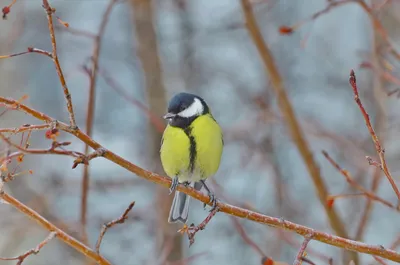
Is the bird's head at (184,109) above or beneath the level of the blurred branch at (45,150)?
above

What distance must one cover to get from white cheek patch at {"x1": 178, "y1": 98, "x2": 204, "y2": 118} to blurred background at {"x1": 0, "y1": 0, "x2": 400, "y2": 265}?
0.58 metres

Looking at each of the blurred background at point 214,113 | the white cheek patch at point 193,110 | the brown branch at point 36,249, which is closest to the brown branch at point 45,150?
the brown branch at point 36,249

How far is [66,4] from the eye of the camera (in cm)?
716

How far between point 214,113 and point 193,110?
3.24 meters

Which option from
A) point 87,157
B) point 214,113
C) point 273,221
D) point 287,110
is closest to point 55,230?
point 87,157

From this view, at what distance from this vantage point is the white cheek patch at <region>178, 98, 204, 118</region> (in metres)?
2.52

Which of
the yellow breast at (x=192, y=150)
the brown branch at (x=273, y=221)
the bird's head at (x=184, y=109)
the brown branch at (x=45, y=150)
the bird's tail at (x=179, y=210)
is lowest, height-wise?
the brown branch at (x=45, y=150)

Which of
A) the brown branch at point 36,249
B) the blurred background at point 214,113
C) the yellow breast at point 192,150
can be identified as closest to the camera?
the brown branch at point 36,249

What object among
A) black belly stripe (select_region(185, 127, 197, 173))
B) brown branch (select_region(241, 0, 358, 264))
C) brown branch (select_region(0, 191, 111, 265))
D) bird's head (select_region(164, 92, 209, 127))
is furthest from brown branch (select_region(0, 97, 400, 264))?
brown branch (select_region(241, 0, 358, 264))

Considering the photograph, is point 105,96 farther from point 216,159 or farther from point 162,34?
point 216,159

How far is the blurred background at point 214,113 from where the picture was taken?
3795 millimetres

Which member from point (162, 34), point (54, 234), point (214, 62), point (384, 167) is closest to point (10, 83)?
point (162, 34)

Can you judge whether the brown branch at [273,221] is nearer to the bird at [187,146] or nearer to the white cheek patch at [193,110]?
the bird at [187,146]

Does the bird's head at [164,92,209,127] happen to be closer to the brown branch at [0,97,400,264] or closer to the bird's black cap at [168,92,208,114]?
the bird's black cap at [168,92,208,114]
